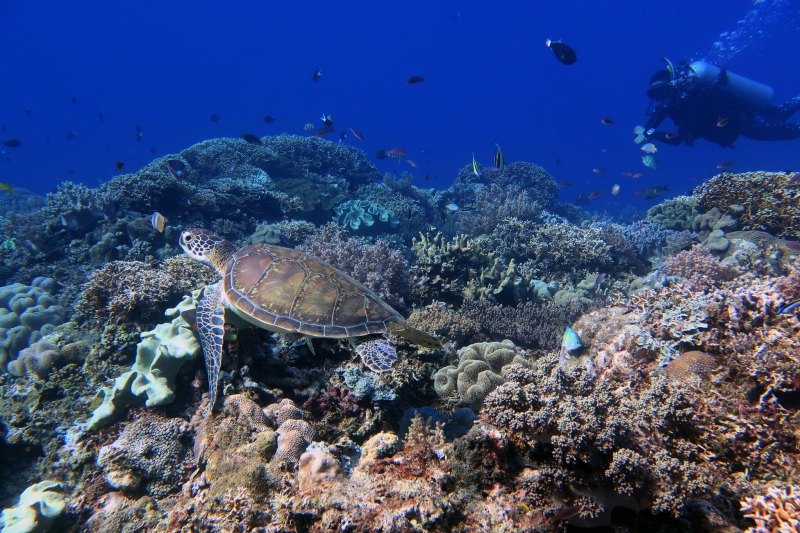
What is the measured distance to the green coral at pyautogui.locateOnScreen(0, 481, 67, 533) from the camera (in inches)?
110

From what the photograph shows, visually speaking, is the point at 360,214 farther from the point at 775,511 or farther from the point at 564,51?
the point at 775,511

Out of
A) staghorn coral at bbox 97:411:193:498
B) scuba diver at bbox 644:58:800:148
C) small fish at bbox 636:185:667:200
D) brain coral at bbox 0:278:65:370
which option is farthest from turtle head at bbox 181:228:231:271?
scuba diver at bbox 644:58:800:148

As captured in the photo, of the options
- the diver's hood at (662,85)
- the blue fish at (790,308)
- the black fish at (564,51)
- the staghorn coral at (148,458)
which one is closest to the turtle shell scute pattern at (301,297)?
the staghorn coral at (148,458)

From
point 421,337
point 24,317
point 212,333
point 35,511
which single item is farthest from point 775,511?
point 24,317

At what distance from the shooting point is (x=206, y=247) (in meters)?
5.03

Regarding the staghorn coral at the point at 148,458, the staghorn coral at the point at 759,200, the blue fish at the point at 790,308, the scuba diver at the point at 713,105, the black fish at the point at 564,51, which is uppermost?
the scuba diver at the point at 713,105

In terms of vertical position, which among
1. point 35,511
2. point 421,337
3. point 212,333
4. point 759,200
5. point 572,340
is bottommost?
point 35,511

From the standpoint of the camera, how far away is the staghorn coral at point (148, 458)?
3180 mm

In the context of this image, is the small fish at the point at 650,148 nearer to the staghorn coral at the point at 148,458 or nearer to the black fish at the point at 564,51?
the black fish at the point at 564,51

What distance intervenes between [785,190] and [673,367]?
9059 millimetres

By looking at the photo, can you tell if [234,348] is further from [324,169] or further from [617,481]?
[324,169]

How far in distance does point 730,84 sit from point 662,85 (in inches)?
130

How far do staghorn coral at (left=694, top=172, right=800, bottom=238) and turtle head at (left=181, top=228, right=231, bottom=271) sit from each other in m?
12.1

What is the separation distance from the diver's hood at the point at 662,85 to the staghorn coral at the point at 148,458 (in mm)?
21259
